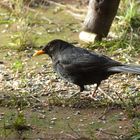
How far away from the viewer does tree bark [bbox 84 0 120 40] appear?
6336 mm

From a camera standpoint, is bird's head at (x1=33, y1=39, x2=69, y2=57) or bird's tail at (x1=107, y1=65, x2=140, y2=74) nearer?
bird's tail at (x1=107, y1=65, x2=140, y2=74)

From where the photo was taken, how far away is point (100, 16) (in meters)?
6.44

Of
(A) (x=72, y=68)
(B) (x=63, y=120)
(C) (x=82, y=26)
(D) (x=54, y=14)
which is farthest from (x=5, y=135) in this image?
(D) (x=54, y=14)

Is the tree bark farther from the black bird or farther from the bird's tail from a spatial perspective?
the bird's tail

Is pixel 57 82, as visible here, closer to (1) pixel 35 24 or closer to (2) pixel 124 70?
(2) pixel 124 70

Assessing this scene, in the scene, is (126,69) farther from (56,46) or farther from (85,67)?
(56,46)

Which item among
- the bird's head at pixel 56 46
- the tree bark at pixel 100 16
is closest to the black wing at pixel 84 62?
Answer: the bird's head at pixel 56 46

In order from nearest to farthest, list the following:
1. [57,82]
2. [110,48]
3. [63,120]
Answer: [63,120]
[57,82]
[110,48]

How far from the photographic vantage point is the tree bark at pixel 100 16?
6.34 meters

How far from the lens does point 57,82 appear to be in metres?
5.46

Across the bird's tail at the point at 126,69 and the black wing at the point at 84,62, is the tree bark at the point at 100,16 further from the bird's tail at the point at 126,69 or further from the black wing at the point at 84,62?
the bird's tail at the point at 126,69

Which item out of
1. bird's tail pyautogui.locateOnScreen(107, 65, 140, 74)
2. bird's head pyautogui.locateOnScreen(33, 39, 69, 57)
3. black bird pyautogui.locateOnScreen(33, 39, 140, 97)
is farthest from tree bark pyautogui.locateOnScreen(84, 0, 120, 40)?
bird's tail pyautogui.locateOnScreen(107, 65, 140, 74)

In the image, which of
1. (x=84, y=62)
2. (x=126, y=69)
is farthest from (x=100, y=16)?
(x=126, y=69)

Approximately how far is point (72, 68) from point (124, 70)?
432mm
